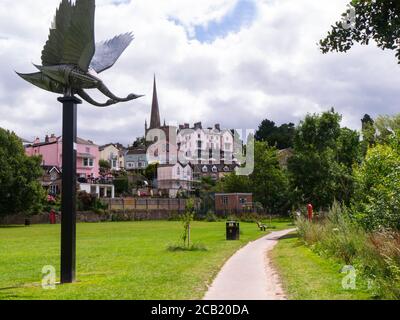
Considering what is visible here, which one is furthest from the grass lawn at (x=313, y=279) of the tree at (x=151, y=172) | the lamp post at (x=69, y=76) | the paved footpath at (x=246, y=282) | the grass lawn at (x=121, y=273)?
the tree at (x=151, y=172)

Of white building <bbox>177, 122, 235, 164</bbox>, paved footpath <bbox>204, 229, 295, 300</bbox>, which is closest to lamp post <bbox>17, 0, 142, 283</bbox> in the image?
paved footpath <bbox>204, 229, 295, 300</bbox>

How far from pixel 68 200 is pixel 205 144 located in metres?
110

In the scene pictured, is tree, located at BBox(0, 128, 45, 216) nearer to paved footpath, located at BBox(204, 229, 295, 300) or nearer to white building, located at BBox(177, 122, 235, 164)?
paved footpath, located at BBox(204, 229, 295, 300)

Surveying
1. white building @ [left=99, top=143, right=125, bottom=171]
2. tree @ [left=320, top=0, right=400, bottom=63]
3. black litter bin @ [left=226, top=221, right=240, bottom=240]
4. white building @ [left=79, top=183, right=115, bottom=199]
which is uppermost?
white building @ [left=99, top=143, right=125, bottom=171]

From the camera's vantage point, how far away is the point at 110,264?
15.6m

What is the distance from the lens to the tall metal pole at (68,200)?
11.4m

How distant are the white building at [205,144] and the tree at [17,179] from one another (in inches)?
2395

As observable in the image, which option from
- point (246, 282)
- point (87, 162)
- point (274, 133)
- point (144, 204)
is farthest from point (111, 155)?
point (246, 282)

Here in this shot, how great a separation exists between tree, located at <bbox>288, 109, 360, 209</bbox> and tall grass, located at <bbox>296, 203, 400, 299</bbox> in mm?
10005

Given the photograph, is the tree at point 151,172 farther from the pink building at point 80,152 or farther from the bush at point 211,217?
the bush at point 211,217

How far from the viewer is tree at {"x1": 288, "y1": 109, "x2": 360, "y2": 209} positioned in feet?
98.3

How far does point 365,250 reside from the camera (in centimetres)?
1221

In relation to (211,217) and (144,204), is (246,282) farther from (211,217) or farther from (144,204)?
(144,204)

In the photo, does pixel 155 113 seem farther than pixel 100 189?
Yes
